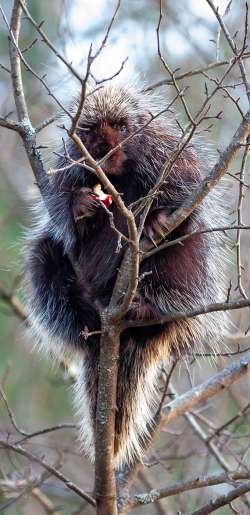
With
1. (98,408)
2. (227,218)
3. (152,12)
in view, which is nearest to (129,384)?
(98,408)

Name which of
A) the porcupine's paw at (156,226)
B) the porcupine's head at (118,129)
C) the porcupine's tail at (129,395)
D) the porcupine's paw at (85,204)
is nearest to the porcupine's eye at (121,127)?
the porcupine's head at (118,129)

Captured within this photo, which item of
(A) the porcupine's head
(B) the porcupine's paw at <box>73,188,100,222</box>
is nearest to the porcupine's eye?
(A) the porcupine's head

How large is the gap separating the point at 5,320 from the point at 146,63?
289 centimetres

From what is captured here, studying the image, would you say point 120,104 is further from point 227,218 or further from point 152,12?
point 152,12

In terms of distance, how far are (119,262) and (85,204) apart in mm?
324

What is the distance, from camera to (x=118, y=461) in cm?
387

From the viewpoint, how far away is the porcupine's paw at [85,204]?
379cm

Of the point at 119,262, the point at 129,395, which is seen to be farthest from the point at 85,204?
the point at 129,395

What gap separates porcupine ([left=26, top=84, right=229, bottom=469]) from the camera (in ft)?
12.6

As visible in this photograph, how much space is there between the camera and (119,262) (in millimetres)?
3896

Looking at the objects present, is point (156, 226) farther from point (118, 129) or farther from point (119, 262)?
point (118, 129)

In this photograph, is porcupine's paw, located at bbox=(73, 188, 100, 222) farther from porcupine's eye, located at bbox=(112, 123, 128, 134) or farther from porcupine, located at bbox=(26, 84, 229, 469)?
porcupine's eye, located at bbox=(112, 123, 128, 134)

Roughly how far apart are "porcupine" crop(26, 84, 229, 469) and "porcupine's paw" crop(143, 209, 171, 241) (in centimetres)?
9

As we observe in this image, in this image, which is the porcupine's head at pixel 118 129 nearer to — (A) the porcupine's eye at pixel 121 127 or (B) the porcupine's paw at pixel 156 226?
(A) the porcupine's eye at pixel 121 127
